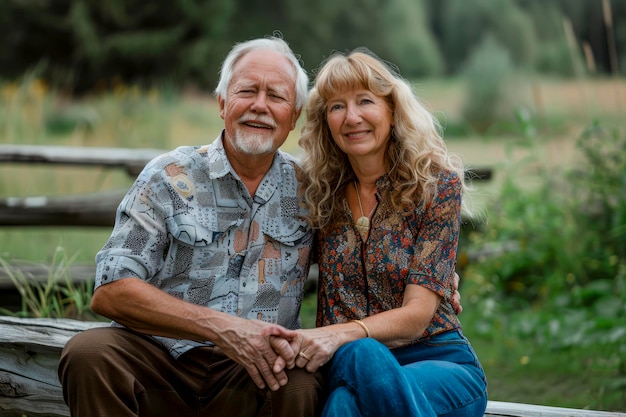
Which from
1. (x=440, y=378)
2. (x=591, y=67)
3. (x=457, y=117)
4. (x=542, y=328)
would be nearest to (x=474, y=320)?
(x=542, y=328)

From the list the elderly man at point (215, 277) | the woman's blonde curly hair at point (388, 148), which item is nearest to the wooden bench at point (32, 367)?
the elderly man at point (215, 277)

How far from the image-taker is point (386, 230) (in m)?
2.75

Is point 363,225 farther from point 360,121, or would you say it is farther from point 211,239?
point 211,239

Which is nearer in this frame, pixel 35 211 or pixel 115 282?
pixel 115 282

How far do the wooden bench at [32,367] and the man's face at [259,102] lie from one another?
951 millimetres

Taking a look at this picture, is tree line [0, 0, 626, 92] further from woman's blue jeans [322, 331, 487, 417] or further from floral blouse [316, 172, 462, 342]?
woman's blue jeans [322, 331, 487, 417]

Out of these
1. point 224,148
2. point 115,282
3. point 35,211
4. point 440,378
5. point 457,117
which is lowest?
point 457,117

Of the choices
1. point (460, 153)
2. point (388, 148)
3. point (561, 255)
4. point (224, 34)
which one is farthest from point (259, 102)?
point (224, 34)

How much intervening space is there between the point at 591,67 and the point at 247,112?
120 inches

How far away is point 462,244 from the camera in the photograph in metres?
5.81

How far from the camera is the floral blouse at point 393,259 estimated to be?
267cm

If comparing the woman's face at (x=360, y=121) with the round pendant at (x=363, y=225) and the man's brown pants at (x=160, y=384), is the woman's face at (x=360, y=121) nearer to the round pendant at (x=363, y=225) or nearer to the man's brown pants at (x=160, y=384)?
the round pendant at (x=363, y=225)

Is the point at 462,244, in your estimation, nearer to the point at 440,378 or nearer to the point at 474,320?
the point at 474,320

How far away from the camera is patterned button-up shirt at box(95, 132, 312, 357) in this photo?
2621 millimetres
